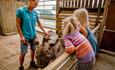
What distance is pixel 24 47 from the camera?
1.87 meters

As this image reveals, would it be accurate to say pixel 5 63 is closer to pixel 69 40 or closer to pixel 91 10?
pixel 69 40

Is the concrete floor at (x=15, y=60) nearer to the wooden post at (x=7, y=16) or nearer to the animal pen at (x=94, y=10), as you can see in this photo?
the animal pen at (x=94, y=10)

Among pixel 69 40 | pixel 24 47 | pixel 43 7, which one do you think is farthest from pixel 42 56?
pixel 43 7

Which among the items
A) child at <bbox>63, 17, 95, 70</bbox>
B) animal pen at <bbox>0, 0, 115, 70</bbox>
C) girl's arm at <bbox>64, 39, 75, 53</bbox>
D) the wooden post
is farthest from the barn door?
the wooden post

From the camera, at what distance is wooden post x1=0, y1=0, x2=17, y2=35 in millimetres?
4345

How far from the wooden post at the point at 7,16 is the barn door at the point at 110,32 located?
3934mm

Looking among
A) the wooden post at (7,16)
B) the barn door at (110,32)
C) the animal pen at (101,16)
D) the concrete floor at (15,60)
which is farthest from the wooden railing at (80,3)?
the wooden post at (7,16)

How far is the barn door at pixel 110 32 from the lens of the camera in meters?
2.59

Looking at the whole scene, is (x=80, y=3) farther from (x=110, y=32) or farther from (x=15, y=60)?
(x=15, y=60)

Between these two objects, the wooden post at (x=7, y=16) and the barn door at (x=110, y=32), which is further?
the wooden post at (x=7, y=16)

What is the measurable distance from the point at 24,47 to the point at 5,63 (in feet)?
3.20

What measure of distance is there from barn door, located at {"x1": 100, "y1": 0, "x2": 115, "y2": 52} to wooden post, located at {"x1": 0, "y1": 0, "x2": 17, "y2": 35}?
12.9 ft

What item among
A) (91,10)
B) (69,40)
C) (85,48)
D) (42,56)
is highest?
(91,10)

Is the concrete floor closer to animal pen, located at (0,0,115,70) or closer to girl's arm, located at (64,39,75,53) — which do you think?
animal pen, located at (0,0,115,70)
